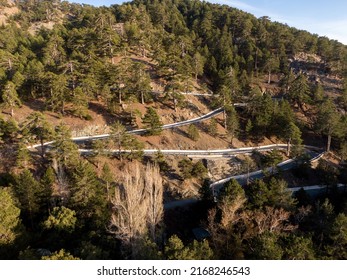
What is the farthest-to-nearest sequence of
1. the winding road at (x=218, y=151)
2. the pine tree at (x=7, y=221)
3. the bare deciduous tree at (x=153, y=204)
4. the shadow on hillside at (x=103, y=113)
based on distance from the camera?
1. the shadow on hillside at (x=103, y=113)
2. the winding road at (x=218, y=151)
3. the bare deciduous tree at (x=153, y=204)
4. the pine tree at (x=7, y=221)

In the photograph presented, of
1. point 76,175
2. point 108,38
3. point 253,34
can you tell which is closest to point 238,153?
point 76,175

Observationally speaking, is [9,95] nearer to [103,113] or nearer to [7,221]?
[103,113]

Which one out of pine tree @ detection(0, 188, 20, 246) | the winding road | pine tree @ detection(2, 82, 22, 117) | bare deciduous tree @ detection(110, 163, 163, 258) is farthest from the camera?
the winding road

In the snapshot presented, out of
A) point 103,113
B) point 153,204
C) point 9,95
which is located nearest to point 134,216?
point 153,204

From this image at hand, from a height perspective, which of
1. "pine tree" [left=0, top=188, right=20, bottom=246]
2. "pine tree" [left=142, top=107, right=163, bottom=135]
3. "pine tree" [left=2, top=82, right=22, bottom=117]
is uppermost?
"pine tree" [left=2, top=82, right=22, bottom=117]

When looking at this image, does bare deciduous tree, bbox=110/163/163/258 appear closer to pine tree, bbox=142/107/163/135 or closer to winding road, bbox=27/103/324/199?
winding road, bbox=27/103/324/199

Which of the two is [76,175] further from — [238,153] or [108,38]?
[108,38]

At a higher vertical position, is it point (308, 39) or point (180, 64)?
point (308, 39)

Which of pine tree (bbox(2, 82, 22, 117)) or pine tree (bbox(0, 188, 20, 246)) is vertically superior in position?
pine tree (bbox(2, 82, 22, 117))

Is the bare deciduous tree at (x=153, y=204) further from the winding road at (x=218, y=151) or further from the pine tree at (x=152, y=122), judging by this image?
the pine tree at (x=152, y=122)

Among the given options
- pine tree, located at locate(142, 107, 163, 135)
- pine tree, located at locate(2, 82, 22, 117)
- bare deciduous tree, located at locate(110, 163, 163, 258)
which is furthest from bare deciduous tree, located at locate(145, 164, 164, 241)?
pine tree, located at locate(2, 82, 22, 117)

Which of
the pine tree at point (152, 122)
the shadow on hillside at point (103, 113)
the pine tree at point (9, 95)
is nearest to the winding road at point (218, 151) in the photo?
the pine tree at point (152, 122)
